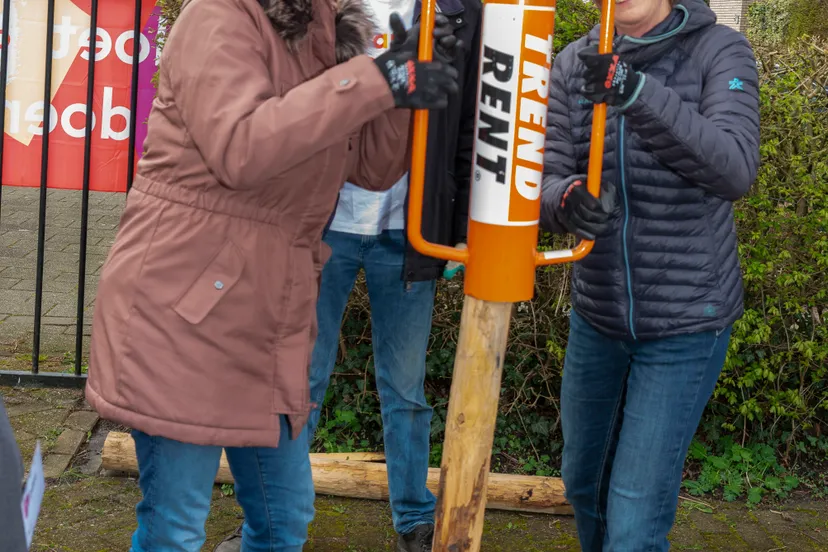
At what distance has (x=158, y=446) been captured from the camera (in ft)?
7.59

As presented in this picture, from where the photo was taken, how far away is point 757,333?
14.1 ft

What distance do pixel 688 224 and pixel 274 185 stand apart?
1.04 m

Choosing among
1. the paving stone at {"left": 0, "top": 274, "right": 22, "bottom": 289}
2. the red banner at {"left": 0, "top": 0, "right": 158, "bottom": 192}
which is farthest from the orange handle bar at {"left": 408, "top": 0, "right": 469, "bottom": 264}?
the paving stone at {"left": 0, "top": 274, "right": 22, "bottom": 289}

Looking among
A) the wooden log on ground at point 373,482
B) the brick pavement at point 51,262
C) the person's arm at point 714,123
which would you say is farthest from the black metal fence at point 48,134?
the person's arm at point 714,123

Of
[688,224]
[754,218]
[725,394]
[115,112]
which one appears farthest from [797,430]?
[115,112]

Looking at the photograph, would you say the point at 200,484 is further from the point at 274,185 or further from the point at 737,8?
the point at 737,8

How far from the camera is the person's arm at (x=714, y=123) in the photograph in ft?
7.71

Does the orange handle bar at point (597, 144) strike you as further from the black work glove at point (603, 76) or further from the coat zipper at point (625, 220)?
the coat zipper at point (625, 220)

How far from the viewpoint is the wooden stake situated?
213cm

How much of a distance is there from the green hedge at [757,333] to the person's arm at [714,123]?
183 centimetres

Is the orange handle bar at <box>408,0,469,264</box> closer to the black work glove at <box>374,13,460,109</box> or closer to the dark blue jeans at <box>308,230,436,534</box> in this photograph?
the black work glove at <box>374,13,460,109</box>

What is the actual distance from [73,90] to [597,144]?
3526 mm

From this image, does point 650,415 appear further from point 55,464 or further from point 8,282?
point 8,282

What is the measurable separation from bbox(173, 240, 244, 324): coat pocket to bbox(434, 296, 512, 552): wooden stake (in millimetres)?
498
